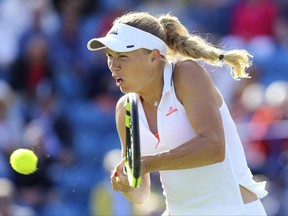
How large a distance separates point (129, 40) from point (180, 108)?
47 centimetres

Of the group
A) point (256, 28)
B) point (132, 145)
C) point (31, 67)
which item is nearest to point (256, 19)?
point (256, 28)

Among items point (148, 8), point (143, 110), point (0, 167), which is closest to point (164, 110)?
→ point (143, 110)

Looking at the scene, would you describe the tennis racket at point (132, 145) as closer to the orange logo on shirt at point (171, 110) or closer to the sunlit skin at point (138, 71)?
the sunlit skin at point (138, 71)

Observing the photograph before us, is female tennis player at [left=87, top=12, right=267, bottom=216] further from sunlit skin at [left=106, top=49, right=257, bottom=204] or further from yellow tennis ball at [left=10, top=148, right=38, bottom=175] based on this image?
yellow tennis ball at [left=10, top=148, right=38, bottom=175]

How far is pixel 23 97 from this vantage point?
10.7 meters

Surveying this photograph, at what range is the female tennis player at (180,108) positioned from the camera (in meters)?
4.66

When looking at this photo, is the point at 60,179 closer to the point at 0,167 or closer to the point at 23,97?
the point at 0,167

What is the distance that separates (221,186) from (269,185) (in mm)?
3658

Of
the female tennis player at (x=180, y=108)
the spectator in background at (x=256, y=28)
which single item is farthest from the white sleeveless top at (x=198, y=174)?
the spectator in background at (x=256, y=28)

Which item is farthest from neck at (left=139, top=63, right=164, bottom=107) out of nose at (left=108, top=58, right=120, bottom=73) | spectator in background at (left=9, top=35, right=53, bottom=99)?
spectator in background at (left=9, top=35, right=53, bottom=99)

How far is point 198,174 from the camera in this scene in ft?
15.7

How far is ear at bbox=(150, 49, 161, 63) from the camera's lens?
4.83 m

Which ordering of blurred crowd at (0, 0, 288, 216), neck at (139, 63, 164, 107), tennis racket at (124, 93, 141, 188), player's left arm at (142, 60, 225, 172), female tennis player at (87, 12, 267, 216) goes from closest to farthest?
tennis racket at (124, 93, 141, 188), player's left arm at (142, 60, 225, 172), female tennis player at (87, 12, 267, 216), neck at (139, 63, 164, 107), blurred crowd at (0, 0, 288, 216)

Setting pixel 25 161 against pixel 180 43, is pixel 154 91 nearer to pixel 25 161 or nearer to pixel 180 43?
pixel 180 43
